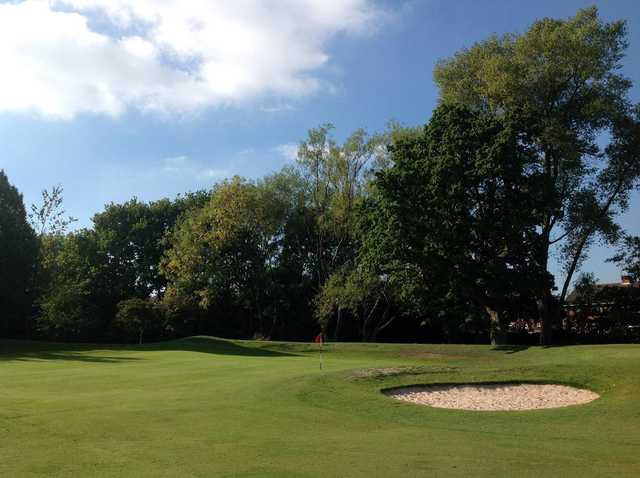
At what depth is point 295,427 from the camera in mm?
12602

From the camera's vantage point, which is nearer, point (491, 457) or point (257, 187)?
point (491, 457)

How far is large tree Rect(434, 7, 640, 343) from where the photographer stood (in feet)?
133

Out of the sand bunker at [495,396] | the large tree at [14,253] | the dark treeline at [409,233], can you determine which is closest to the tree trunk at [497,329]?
the dark treeline at [409,233]

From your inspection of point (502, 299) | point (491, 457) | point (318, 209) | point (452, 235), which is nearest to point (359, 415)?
point (491, 457)

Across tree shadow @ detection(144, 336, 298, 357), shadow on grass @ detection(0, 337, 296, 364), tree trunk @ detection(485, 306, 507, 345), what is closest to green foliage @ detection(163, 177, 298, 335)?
tree shadow @ detection(144, 336, 298, 357)

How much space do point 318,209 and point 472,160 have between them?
77.4 feet

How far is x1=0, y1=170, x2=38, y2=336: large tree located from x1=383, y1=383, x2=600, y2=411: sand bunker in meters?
45.8

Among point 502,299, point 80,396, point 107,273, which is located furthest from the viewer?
point 107,273

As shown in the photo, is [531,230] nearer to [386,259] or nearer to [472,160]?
[472,160]

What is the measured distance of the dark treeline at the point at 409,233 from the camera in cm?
3788

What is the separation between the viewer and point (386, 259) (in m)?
39.8

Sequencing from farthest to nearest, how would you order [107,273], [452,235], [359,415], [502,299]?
[107,273] → [502,299] → [452,235] → [359,415]

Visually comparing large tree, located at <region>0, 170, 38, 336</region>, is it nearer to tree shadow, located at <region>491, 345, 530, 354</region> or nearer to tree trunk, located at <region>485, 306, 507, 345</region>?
tree trunk, located at <region>485, 306, 507, 345</region>

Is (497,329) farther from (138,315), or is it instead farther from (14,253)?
(14,253)
